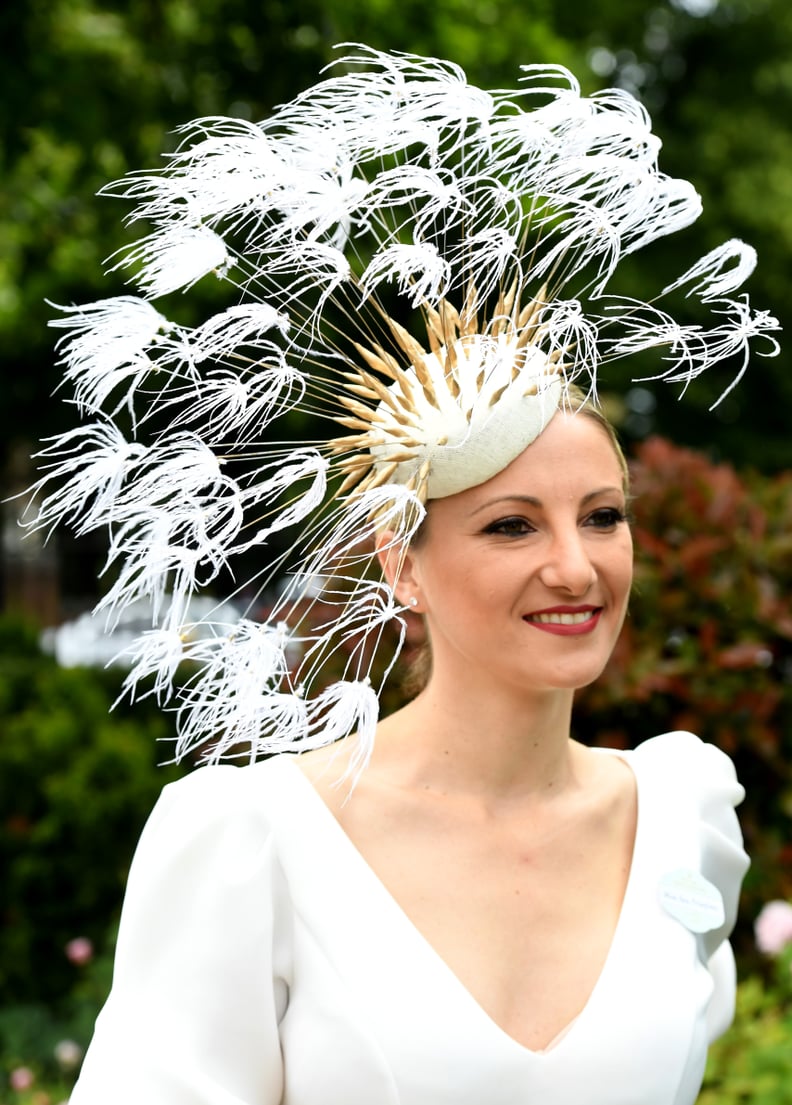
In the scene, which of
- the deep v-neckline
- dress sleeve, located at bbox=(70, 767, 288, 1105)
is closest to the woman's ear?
the deep v-neckline

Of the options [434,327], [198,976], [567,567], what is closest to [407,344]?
[434,327]

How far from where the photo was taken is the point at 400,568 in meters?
2.05

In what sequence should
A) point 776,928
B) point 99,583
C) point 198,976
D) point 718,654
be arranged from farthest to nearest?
point 99,583 → point 718,654 → point 776,928 → point 198,976

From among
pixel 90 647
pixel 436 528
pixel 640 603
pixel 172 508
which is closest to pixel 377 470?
pixel 436 528

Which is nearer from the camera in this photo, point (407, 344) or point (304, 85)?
point (407, 344)

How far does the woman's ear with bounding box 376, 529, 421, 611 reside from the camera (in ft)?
6.75

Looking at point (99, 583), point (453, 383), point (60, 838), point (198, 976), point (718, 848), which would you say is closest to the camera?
point (198, 976)

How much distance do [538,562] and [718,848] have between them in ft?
2.67

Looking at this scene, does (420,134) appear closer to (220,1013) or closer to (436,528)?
(436,528)

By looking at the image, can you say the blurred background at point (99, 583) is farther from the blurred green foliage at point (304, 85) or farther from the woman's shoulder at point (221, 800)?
the woman's shoulder at point (221, 800)

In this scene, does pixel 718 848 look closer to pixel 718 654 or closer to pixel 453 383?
pixel 453 383

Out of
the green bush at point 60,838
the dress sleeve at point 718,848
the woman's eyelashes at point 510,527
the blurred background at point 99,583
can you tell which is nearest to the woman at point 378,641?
the woman's eyelashes at point 510,527

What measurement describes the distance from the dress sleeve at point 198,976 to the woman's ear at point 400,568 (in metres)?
0.44

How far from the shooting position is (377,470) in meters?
2.05
